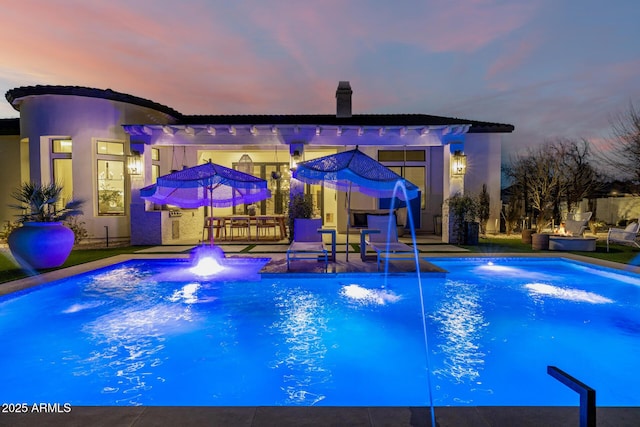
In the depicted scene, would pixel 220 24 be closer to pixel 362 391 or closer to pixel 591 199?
pixel 362 391

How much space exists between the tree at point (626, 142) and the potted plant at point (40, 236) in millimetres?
22818

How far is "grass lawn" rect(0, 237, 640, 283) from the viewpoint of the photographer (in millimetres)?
7971

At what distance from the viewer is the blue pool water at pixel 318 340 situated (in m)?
3.38

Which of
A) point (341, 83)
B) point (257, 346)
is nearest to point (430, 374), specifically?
point (257, 346)

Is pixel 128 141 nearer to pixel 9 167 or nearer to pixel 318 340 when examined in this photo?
pixel 9 167


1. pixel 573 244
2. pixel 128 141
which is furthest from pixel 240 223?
pixel 573 244

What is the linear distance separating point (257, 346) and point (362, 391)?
158 cm

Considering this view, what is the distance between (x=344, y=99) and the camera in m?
16.4

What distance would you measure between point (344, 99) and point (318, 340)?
13.7m

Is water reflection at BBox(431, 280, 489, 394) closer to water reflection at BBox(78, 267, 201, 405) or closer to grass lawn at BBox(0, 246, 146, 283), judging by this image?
water reflection at BBox(78, 267, 201, 405)

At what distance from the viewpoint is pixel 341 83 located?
16172 millimetres

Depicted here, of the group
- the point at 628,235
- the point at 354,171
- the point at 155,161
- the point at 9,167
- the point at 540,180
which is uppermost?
the point at 155,161

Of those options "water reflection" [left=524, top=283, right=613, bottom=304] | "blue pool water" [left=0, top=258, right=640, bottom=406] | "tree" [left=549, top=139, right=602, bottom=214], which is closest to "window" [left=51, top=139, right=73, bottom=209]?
"blue pool water" [left=0, top=258, right=640, bottom=406]

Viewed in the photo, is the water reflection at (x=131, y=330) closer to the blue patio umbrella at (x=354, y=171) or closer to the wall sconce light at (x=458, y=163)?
the blue patio umbrella at (x=354, y=171)
